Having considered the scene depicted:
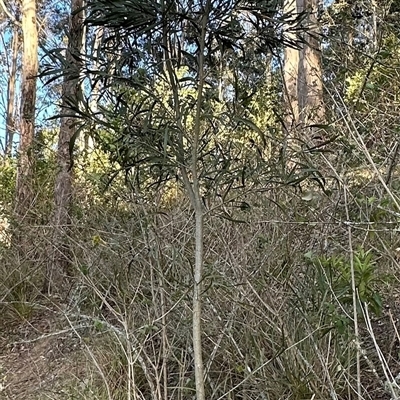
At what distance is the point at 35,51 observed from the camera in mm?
8227

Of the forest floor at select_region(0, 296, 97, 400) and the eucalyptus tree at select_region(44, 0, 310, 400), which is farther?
the forest floor at select_region(0, 296, 97, 400)

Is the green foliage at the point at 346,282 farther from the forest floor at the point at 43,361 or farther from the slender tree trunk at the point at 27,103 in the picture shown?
the slender tree trunk at the point at 27,103

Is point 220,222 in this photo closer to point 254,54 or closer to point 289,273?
point 289,273

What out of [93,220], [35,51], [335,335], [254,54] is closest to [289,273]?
[335,335]

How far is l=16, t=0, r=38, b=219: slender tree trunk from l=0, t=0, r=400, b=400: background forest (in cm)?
89

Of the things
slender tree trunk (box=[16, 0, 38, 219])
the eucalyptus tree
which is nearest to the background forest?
the eucalyptus tree

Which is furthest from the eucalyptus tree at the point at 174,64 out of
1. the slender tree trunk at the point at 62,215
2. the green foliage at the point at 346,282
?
the slender tree trunk at the point at 62,215

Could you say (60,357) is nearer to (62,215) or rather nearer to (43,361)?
(43,361)

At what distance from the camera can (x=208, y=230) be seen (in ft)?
11.8

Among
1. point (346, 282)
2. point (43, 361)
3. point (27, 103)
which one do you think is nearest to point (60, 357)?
point (43, 361)

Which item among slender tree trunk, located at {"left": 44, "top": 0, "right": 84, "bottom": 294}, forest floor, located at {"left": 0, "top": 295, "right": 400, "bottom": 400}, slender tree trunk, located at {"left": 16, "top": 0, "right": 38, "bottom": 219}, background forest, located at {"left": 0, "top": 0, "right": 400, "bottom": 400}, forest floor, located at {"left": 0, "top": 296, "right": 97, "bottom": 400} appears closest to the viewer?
background forest, located at {"left": 0, "top": 0, "right": 400, "bottom": 400}

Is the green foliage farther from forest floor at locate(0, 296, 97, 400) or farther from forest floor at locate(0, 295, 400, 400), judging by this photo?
forest floor at locate(0, 296, 97, 400)

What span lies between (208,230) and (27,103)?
5.34 meters

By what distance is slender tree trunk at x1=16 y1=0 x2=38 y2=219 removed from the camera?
6.14m
